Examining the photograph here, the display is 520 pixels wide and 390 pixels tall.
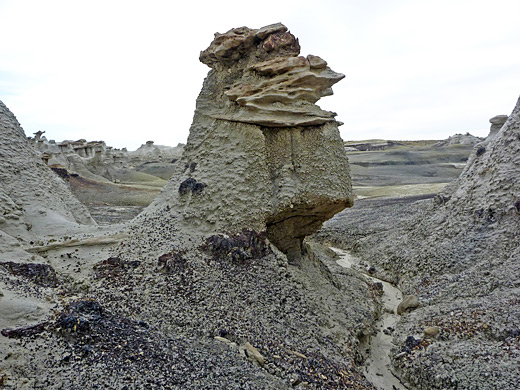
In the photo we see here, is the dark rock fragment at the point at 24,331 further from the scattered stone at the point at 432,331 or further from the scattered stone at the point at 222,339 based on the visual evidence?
the scattered stone at the point at 432,331

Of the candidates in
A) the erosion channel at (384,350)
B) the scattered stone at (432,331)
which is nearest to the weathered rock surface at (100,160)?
the erosion channel at (384,350)

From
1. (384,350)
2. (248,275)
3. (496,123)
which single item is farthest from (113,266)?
(496,123)

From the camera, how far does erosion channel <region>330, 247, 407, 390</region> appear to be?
26.2ft

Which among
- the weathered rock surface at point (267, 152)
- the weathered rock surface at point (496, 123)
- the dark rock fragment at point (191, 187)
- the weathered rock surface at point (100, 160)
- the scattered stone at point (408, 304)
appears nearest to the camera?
the weathered rock surface at point (267, 152)

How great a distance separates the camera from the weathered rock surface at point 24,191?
8.29 metres

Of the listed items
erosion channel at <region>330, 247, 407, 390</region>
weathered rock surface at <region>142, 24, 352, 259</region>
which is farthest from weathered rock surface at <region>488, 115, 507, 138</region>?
weathered rock surface at <region>142, 24, 352, 259</region>

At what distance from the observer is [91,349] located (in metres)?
5.16

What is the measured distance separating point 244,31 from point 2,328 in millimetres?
7621

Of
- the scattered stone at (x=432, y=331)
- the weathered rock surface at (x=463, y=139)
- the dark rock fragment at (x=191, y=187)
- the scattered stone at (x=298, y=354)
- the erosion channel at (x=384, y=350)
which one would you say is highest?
the weathered rock surface at (x=463, y=139)

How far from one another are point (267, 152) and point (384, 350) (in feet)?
16.5

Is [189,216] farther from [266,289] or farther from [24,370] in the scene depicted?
[24,370]

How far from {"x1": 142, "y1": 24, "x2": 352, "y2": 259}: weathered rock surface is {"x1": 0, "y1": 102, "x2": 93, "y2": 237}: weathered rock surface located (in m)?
2.21

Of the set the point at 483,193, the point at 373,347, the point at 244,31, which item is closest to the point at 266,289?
the point at 373,347

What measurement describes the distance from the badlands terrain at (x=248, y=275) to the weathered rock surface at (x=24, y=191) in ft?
0.12
